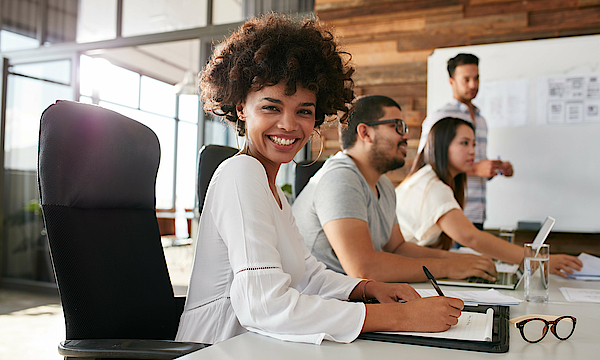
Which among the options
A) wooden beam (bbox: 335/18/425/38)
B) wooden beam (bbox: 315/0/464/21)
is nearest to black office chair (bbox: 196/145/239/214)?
wooden beam (bbox: 335/18/425/38)

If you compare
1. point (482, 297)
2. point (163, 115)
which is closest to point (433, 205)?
point (482, 297)

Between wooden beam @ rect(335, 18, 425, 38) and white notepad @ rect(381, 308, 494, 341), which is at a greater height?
wooden beam @ rect(335, 18, 425, 38)

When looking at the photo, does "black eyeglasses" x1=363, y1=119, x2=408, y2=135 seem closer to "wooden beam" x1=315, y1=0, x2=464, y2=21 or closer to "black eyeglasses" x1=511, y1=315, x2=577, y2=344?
"black eyeglasses" x1=511, y1=315, x2=577, y2=344

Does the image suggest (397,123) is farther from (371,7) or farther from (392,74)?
(371,7)

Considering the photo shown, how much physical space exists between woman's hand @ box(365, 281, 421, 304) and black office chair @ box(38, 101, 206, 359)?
Result: 0.48 meters

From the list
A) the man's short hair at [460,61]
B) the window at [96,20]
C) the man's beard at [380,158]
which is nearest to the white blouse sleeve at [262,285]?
the man's beard at [380,158]

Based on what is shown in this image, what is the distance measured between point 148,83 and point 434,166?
18.7ft

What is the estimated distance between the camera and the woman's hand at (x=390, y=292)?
1.06 m

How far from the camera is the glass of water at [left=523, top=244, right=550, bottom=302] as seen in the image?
1.21m

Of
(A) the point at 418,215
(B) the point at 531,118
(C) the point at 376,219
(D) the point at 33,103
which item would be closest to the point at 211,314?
(C) the point at 376,219

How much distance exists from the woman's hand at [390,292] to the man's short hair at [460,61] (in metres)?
2.24

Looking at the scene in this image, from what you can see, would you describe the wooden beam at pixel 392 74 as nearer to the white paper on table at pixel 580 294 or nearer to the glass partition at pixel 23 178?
the white paper on table at pixel 580 294

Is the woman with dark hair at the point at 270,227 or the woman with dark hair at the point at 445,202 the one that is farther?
the woman with dark hair at the point at 445,202

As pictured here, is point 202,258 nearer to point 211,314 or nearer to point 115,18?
point 211,314
